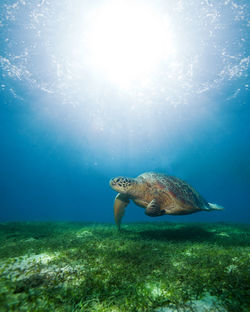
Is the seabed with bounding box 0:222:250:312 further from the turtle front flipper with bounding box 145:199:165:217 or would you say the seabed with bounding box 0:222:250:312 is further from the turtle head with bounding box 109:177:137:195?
the turtle head with bounding box 109:177:137:195

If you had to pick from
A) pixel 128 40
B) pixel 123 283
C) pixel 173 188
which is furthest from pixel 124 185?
pixel 128 40

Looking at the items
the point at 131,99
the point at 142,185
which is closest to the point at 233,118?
the point at 131,99

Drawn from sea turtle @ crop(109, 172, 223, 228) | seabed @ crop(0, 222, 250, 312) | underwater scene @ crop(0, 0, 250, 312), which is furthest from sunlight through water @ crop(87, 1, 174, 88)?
seabed @ crop(0, 222, 250, 312)

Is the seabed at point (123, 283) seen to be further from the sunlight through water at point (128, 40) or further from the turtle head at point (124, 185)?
the sunlight through water at point (128, 40)

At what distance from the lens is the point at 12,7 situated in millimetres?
11188

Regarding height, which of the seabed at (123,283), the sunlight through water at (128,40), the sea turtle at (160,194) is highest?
the sunlight through water at (128,40)

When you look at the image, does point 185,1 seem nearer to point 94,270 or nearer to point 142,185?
point 142,185

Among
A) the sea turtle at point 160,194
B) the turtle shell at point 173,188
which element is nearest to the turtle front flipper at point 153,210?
the sea turtle at point 160,194

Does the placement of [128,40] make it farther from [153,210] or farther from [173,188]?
[153,210]

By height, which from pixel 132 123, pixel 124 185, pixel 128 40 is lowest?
pixel 124 185

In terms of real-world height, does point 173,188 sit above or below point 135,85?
below

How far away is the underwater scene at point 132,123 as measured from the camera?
1.68m

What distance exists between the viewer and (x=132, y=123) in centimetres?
3272

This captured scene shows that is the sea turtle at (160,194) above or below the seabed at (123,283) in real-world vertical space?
above
